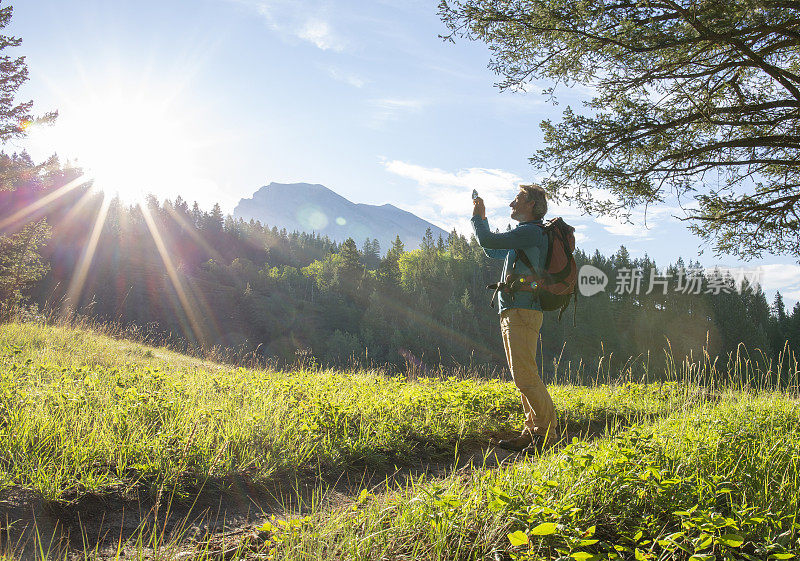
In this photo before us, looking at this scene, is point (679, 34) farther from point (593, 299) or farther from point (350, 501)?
point (593, 299)

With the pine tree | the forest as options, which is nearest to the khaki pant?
the pine tree

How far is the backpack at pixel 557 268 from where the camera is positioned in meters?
3.70

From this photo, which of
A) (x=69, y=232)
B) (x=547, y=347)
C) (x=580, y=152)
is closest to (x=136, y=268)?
(x=69, y=232)

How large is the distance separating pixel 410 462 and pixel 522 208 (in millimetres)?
2405

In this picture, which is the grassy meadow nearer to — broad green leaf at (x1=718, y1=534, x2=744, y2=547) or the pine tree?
→ broad green leaf at (x1=718, y1=534, x2=744, y2=547)

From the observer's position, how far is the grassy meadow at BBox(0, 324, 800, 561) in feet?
6.22

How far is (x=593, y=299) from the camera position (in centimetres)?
7300

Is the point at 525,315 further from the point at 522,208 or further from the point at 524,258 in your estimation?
the point at 522,208

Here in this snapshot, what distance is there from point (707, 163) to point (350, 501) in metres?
7.27

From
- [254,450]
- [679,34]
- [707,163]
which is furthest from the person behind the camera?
[707,163]

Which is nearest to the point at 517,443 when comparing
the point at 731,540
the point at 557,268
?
the point at 557,268

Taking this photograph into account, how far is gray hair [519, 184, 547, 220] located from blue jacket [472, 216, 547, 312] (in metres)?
0.13

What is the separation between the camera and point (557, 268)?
12.1ft

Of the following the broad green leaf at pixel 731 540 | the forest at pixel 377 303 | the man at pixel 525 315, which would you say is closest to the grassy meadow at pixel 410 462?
the broad green leaf at pixel 731 540
